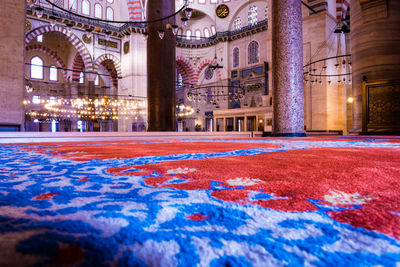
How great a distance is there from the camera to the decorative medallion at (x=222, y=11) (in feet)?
64.0

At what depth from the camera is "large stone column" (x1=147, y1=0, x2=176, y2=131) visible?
20.5ft

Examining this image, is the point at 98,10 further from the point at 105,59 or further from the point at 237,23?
the point at 237,23

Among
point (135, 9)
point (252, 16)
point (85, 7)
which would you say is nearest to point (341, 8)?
point (252, 16)

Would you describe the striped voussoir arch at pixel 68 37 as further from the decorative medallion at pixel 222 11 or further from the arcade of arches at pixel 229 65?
the decorative medallion at pixel 222 11

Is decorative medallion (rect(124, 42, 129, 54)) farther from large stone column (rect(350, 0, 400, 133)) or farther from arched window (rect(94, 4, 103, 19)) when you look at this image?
large stone column (rect(350, 0, 400, 133))

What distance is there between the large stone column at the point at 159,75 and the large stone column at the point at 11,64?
308cm

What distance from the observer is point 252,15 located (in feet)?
61.2

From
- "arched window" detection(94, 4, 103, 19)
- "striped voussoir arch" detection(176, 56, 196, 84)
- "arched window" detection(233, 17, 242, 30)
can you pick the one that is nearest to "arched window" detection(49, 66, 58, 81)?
"arched window" detection(94, 4, 103, 19)

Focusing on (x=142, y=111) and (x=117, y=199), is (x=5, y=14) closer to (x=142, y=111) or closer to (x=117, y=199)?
(x=117, y=199)

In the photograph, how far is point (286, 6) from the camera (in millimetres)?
5156

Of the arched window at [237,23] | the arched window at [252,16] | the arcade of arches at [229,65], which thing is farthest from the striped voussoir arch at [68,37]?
the arched window at [252,16]

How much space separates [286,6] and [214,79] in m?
15.6

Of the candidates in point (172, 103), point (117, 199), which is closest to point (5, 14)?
point (172, 103)

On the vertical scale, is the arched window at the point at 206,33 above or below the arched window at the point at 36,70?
above
